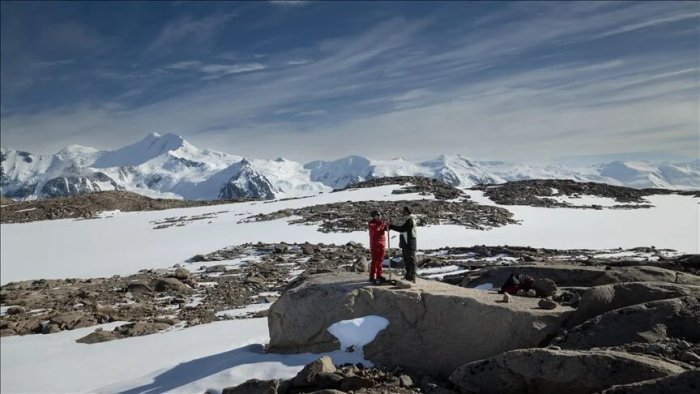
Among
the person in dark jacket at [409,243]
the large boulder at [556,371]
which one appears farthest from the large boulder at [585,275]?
the large boulder at [556,371]

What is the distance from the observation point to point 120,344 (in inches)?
618

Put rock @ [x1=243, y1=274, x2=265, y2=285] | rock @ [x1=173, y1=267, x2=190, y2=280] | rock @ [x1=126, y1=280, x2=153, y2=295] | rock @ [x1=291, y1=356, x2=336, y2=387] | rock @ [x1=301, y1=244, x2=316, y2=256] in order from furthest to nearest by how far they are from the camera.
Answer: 1. rock @ [x1=301, y1=244, x2=316, y2=256]
2. rock @ [x1=173, y1=267, x2=190, y2=280]
3. rock @ [x1=243, y1=274, x2=265, y2=285]
4. rock @ [x1=126, y1=280, x2=153, y2=295]
5. rock @ [x1=291, y1=356, x2=336, y2=387]

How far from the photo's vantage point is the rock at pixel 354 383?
30.8 ft

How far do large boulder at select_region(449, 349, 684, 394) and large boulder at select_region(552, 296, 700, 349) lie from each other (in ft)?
3.70

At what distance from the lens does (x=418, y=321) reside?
1131 cm

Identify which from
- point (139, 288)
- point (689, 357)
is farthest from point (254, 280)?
point (689, 357)

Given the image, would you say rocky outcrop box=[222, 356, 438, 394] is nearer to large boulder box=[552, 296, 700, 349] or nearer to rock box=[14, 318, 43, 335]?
large boulder box=[552, 296, 700, 349]

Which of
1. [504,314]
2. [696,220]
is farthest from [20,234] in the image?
[696,220]

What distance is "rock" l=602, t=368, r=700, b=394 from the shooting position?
6031 millimetres

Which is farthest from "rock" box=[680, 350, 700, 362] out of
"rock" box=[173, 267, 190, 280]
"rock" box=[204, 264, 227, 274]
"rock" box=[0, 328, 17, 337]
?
"rock" box=[204, 264, 227, 274]

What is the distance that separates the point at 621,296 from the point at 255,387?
793 cm

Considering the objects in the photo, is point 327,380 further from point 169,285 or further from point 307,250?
point 307,250

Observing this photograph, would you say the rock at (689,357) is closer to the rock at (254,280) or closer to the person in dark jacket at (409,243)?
the person in dark jacket at (409,243)

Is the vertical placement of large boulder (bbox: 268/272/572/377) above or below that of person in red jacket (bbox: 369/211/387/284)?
below
